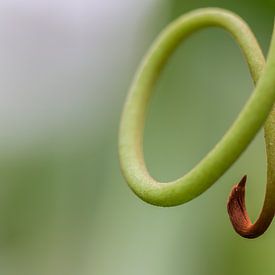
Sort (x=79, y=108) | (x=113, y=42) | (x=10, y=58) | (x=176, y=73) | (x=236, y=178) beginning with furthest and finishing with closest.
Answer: (x=10, y=58) → (x=113, y=42) → (x=79, y=108) → (x=176, y=73) → (x=236, y=178)

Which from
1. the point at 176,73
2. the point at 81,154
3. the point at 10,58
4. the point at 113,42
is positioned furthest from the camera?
the point at 10,58

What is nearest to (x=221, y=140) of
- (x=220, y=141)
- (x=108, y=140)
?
(x=220, y=141)

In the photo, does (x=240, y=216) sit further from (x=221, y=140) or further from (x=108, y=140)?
(x=108, y=140)

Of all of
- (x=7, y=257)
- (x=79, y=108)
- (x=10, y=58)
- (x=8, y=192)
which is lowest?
(x=7, y=257)

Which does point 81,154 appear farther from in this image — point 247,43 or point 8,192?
point 247,43

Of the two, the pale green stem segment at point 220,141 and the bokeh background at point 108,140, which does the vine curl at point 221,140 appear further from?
the bokeh background at point 108,140

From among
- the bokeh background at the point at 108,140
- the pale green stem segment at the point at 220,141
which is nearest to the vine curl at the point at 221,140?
the pale green stem segment at the point at 220,141

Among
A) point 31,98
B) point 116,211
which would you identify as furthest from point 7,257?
point 31,98
